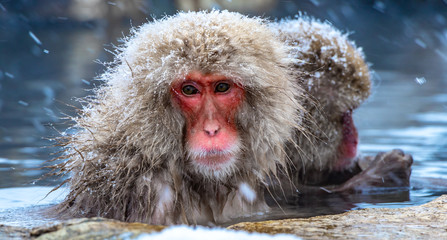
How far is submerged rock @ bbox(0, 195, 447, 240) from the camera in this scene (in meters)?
2.62

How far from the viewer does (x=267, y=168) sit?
148 inches

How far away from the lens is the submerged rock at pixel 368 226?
2818 millimetres

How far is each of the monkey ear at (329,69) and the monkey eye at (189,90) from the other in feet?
5.17

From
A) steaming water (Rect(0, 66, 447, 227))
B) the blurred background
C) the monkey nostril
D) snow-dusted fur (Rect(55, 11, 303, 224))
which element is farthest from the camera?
the blurred background

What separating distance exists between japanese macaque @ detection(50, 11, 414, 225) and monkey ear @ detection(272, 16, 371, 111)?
3.43 feet

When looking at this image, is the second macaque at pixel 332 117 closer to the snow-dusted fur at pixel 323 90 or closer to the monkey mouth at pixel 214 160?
the snow-dusted fur at pixel 323 90

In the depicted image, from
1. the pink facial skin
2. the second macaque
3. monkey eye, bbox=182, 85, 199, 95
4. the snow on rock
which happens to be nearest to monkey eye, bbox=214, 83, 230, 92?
monkey eye, bbox=182, 85, 199, 95

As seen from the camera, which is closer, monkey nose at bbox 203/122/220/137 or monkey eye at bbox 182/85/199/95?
monkey nose at bbox 203/122/220/137

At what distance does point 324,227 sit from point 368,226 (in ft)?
0.69

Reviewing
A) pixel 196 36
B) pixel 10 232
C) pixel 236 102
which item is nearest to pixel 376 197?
pixel 236 102

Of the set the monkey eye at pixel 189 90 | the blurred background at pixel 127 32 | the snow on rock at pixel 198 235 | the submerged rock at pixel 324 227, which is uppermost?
the blurred background at pixel 127 32

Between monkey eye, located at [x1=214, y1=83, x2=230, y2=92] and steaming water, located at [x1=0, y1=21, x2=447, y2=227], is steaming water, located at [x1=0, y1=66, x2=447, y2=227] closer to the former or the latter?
steaming water, located at [x1=0, y1=21, x2=447, y2=227]

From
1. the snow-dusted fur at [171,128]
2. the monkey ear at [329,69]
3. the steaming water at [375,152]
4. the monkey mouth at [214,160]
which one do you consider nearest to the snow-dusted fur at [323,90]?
the monkey ear at [329,69]

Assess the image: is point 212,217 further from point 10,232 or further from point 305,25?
point 305,25
